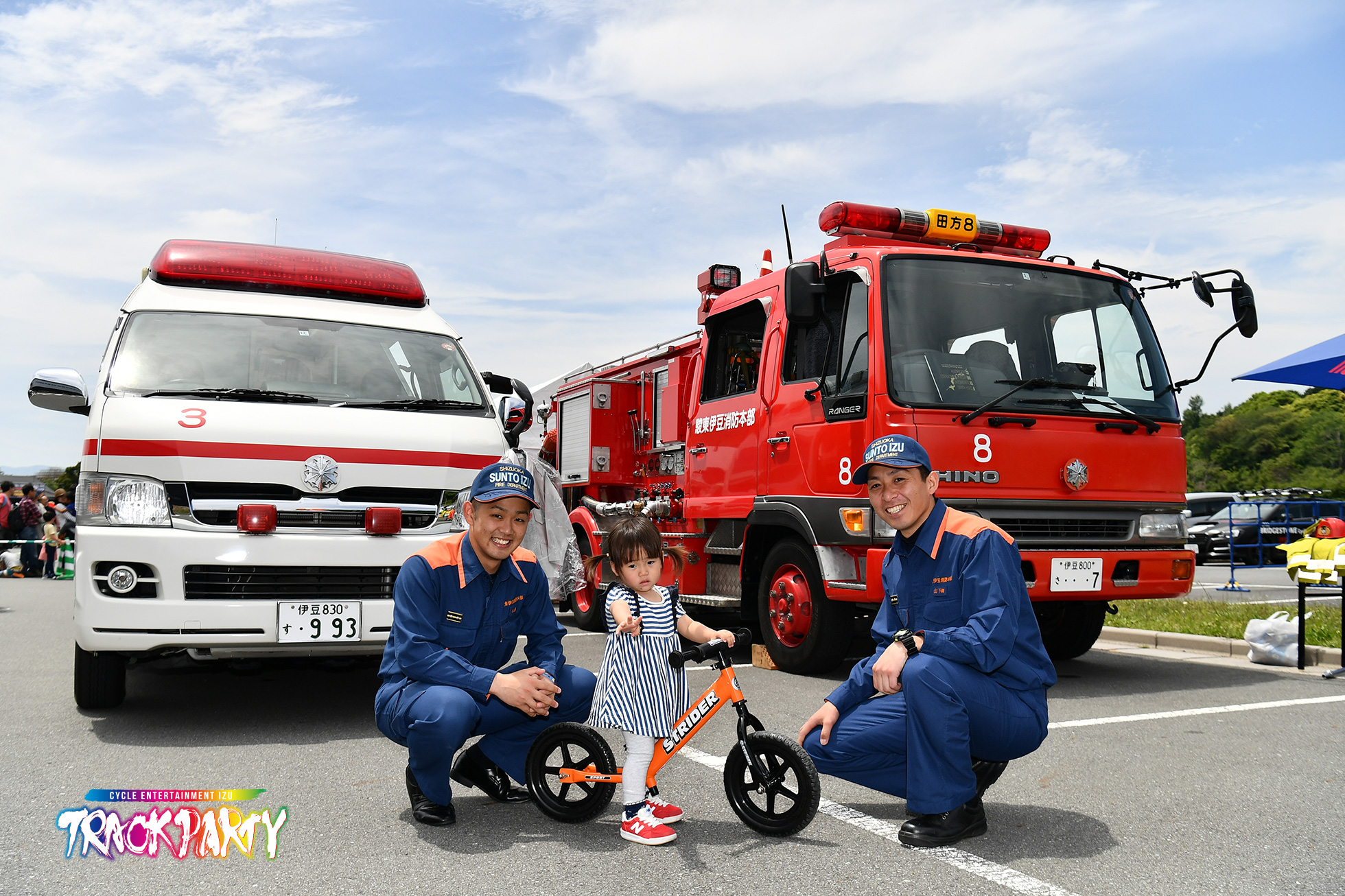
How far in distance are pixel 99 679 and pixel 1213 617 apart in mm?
8414

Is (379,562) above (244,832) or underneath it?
above

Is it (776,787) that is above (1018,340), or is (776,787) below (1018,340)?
below

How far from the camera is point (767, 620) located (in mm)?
7215

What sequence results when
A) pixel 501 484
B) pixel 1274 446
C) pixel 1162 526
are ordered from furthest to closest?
pixel 1274 446
pixel 1162 526
pixel 501 484

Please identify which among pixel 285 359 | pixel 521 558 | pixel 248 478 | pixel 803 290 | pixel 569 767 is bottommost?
pixel 569 767

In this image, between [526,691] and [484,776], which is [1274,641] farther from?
[526,691]

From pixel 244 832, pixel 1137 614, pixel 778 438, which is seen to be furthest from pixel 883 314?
pixel 1137 614

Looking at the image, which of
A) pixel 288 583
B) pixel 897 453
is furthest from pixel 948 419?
pixel 288 583

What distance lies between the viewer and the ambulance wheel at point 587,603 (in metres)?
9.93

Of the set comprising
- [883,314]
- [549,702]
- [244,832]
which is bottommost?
[244,832]

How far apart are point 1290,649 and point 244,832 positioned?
6853 mm

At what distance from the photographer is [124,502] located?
193 inches

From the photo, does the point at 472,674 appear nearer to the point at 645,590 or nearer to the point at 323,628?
the point at 645,590

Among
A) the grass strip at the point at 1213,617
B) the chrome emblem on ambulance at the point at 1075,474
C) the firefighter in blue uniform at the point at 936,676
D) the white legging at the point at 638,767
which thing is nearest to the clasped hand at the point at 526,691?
the white legging at the point at 638,767
